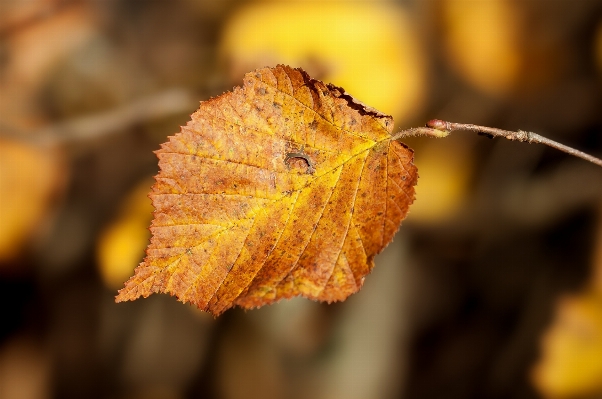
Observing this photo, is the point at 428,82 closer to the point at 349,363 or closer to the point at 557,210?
the point at 557,210

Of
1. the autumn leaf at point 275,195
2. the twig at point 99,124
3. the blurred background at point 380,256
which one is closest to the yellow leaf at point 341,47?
the blurred background at point 380,256

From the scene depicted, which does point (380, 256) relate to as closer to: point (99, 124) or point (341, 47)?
point (341, 47)

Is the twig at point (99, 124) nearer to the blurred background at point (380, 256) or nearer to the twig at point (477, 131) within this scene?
the blurred background at point (380, 256)

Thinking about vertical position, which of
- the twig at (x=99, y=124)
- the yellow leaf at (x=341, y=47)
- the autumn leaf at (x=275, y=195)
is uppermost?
the yellow leaf at (x=341, y=47)

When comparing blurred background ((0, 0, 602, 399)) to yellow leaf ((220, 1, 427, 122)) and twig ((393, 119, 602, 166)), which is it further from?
twig ((393, 119, 602, 166))

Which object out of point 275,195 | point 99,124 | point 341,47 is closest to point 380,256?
point 341,47
